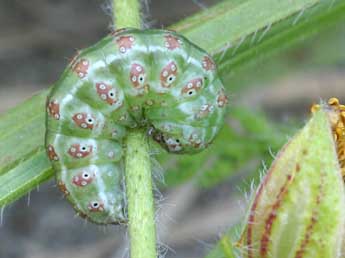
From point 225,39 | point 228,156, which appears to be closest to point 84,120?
point 225,39

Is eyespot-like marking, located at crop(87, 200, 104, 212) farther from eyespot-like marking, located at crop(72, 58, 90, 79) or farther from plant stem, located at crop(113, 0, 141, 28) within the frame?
plant stem, located at crop(113, 0, 141, 28)

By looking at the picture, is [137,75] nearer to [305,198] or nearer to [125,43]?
[125,43]

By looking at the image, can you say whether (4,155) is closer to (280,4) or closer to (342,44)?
(280,4)

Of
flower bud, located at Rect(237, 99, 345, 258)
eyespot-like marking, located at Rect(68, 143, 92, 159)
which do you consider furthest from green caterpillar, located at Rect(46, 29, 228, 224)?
flower bud, located at Rect(237, 99, 345, 258)

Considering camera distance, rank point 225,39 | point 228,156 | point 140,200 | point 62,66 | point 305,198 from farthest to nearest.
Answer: point 62,66 → point 228,156 → point 225,39 → point 140,200 → point 305,198

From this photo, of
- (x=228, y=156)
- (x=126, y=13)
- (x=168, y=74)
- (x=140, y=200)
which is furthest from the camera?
(x=228, y=156)

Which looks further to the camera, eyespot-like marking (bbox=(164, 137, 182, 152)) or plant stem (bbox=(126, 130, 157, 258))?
eyespot-like marking (bbox=(164, 137, 182, 152))
